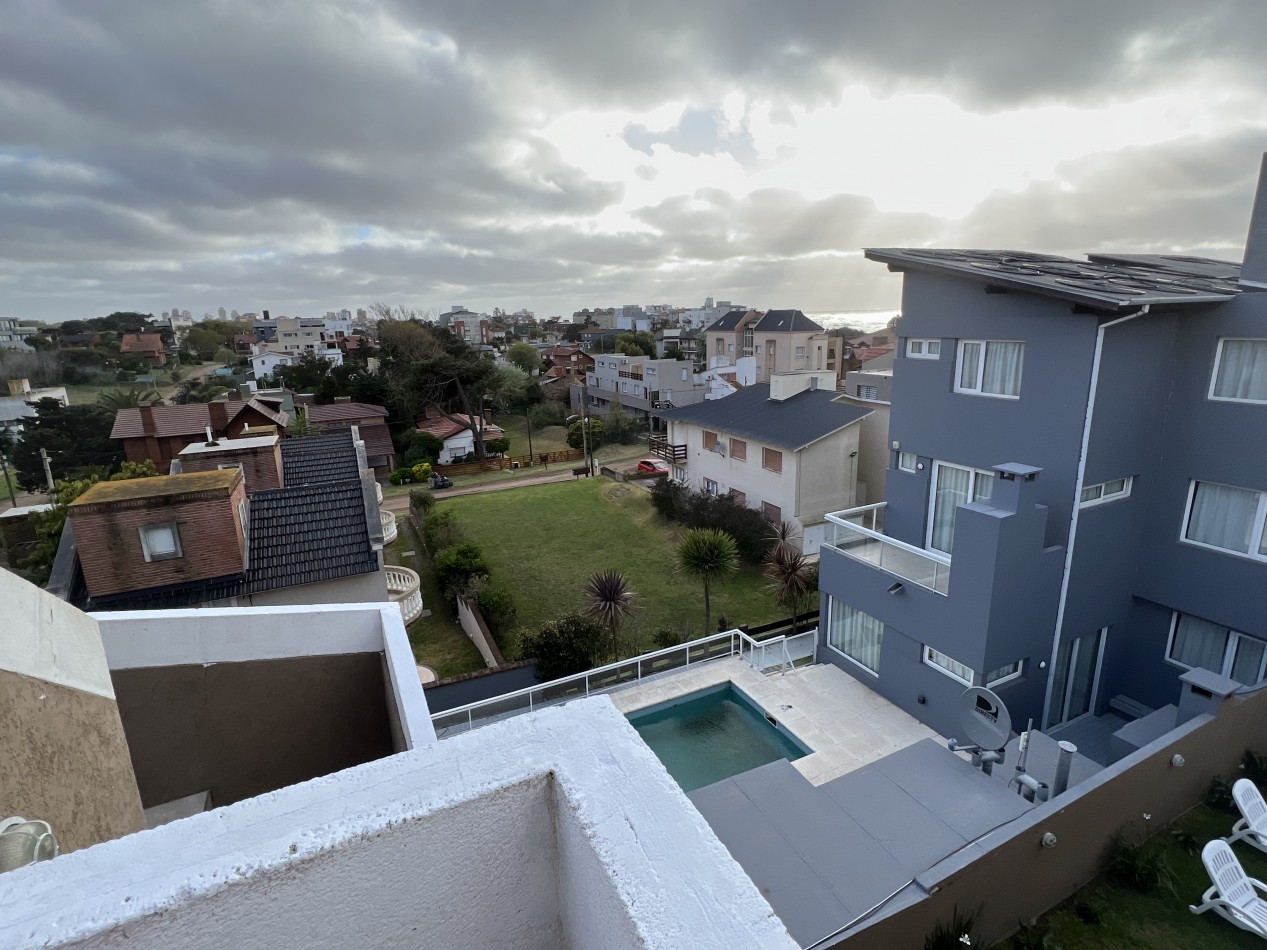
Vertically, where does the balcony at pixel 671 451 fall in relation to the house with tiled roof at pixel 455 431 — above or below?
above

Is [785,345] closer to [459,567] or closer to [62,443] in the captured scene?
[459,567]

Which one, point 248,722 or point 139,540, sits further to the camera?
point 139,540

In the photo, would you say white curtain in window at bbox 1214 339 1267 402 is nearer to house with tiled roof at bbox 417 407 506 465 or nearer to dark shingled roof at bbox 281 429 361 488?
dark shingled roof at bbox 281 429 361 488

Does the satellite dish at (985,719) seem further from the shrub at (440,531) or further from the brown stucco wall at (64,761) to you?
the shrub at (440,531)

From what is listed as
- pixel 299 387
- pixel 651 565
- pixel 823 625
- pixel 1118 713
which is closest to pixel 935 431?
pixel 823 625

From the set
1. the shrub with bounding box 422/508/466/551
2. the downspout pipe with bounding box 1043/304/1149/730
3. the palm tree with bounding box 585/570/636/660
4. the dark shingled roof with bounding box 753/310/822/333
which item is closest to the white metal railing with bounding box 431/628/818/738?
the palm tree with bounding box 585/570/636/660

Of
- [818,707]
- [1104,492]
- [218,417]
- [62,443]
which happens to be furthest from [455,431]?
[1104,492]

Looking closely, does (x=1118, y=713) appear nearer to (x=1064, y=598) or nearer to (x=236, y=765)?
(x=1064, y=598)

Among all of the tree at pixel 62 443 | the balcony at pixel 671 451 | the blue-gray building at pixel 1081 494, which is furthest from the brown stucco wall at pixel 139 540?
the tree at pixel 62 443
